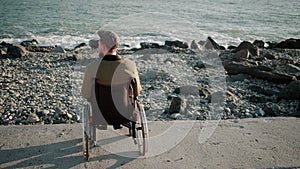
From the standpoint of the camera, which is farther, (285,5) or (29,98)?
(285,5)

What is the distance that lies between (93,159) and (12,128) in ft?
4.28

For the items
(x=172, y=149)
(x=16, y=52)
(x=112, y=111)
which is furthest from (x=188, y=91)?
(x=16, y=52)

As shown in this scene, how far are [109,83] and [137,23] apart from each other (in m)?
22.5

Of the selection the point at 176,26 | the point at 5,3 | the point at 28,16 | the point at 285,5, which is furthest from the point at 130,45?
the point at 285,5

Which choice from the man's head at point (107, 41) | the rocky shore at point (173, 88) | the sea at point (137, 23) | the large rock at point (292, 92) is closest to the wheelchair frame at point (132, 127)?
the man's head at point (107, 41)

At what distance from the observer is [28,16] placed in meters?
29.5

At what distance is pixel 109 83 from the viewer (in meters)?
3.38

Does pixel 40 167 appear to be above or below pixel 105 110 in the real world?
below

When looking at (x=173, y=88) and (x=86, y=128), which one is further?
(x=173, y=88)

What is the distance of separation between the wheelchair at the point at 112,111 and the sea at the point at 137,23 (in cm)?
1104

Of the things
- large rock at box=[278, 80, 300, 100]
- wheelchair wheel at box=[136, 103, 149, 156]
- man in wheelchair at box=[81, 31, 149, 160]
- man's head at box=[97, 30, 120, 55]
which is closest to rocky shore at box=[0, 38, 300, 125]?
large rock at box=[278, 80, 300, 100]

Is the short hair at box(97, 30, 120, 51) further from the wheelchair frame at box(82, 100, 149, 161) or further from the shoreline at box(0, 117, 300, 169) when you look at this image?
the shoreline at box(0, 117, 300, 169)

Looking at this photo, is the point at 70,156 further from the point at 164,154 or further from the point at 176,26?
the point at 176,26

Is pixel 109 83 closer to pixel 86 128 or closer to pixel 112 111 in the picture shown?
pixel 112 111
